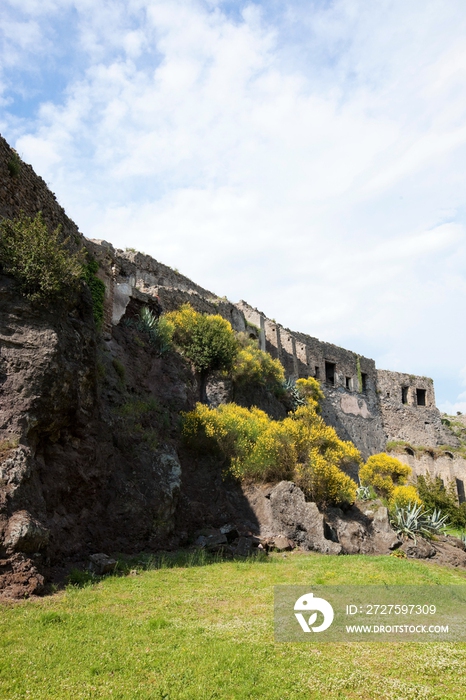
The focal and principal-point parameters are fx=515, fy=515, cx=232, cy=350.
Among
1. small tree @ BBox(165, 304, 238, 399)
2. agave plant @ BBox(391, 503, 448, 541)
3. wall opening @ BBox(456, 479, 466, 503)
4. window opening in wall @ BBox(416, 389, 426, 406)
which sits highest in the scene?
window opening in wall @ BBox(416, 389, 426, 406)

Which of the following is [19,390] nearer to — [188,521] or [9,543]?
[9,543]

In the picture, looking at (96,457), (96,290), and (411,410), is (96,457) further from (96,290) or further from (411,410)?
(411,410)

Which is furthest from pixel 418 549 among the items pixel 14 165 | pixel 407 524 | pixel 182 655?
pixel 14 165

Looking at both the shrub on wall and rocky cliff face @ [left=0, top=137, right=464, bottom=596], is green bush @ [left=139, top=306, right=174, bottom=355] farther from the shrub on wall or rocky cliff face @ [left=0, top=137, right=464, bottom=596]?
the shrub on wall

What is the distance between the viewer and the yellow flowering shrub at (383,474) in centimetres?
1919

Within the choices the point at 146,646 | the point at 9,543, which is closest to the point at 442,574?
the point at 146,646

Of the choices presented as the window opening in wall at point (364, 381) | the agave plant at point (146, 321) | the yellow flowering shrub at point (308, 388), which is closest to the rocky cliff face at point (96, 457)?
the agave plant at point (146, 321)

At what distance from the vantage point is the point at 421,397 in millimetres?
39656

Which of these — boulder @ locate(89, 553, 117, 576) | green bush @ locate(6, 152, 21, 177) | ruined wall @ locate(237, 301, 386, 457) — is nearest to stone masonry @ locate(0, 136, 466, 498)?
ruined wall @ locate(237, 301, 386, 457)

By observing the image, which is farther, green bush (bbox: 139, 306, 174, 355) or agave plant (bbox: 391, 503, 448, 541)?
green bush (bbox: 139, 306, 174, 355)

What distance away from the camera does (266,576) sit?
353 inches

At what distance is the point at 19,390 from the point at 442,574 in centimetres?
894

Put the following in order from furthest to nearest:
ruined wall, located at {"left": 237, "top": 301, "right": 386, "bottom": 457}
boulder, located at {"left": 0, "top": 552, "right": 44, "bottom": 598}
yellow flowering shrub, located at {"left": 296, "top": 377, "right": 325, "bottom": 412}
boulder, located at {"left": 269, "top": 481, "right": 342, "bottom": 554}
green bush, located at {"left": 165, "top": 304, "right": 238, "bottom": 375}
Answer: ruined wall, located at {"left": 237, "top": 301, "right": 386, "bottom": 457} → yellow flowering shrub, located at {"left": 296, "top": 377, "right": 325, "bottom": 412} → green bush, located at {"left": 165, "top": 304, "right": 238, "bottom": 375} → boulder, located at {"left": 269, "top": 481, "right": 342, "bottom": 554} → boulder, located at {"left": 0, "top": 552, "right": 44, "bottom": 598}

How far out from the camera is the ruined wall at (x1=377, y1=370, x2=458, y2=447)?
37.0 meters
